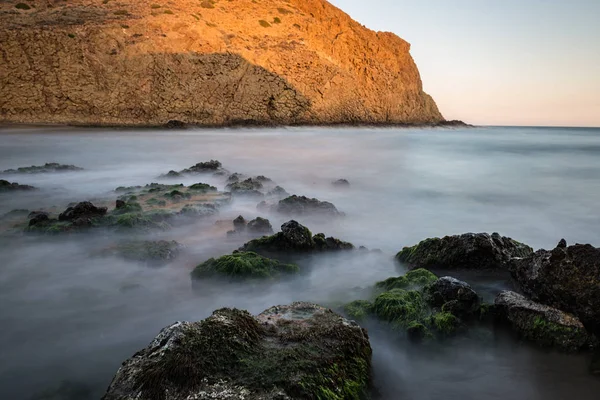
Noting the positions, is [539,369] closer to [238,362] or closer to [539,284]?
[539,284]

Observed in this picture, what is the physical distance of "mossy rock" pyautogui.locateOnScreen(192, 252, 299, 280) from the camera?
12.9 ft

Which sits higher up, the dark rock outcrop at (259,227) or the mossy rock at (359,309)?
the mossy rock at (359,309)

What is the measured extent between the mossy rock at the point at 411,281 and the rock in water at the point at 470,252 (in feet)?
1.22

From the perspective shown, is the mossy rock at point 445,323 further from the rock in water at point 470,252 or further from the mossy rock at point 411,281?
the rock in water at point 470,252

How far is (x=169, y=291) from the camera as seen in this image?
3.71 meters

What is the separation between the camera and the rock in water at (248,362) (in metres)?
1.73

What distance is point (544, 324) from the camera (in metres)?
2.74

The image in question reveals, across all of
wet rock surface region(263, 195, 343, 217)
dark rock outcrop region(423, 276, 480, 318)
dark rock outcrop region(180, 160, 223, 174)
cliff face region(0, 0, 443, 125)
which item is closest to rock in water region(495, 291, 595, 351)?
dark rock outcrop region(423, 276, 480, 318)

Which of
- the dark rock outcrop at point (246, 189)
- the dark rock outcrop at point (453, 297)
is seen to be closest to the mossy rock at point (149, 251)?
the dark rock outcrop at point (453, 297)

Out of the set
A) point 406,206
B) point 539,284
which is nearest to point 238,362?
point 539,284

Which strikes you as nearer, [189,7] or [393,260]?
[393,260]

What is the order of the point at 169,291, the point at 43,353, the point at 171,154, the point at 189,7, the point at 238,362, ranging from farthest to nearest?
1. the point at 189,7
2. the point at 171,154
3. the point at 169,291
4. the point at 43,353
5. the point at 238,362

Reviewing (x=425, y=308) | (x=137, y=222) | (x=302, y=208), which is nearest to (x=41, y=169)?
(x=137, y=222)

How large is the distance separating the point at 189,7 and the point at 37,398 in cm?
3819
